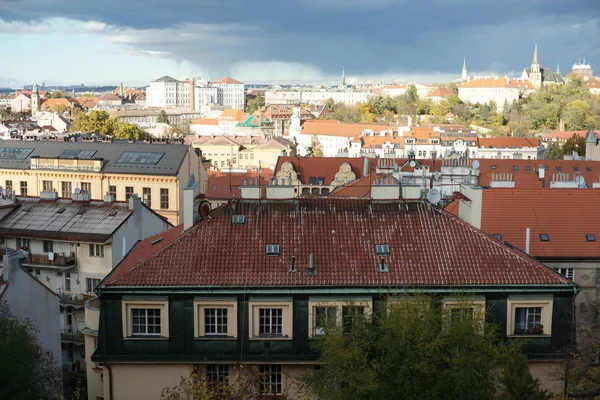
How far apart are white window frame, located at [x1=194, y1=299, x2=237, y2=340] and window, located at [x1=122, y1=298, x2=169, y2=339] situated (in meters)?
0.77

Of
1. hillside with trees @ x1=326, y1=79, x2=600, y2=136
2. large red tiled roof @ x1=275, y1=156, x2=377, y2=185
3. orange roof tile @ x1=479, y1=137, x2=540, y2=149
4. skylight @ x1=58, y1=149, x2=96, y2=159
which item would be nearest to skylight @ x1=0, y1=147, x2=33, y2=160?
skylight @ x1=58, y1=149, x2=96, y2=159

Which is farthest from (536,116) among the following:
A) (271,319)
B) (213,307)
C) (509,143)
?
(213,307)

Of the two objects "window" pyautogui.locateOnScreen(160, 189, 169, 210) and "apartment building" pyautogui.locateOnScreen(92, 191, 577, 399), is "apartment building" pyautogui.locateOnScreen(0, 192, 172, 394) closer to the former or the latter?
"apartment building" pyautogui.locateOnScreen(92, 191, 577, 399)

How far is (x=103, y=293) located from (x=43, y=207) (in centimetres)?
1924

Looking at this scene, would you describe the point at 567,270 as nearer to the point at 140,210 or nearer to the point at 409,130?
the point at 140,210

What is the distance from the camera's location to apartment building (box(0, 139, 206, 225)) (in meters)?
55.7

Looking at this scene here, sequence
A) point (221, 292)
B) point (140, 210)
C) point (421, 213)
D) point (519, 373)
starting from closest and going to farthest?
point (519, 373) < point (221, 292) < point (421, 213) < point (140, 210)

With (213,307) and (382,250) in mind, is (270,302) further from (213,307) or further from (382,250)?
(382,250)

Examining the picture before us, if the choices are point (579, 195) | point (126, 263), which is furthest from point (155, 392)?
point (579, 195)

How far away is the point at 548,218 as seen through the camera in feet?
105

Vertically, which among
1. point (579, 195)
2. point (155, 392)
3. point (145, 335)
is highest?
point (579, 195)

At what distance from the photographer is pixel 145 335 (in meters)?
21.2

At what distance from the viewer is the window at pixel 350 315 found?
63.0ft

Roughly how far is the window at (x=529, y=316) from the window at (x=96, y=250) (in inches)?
792
